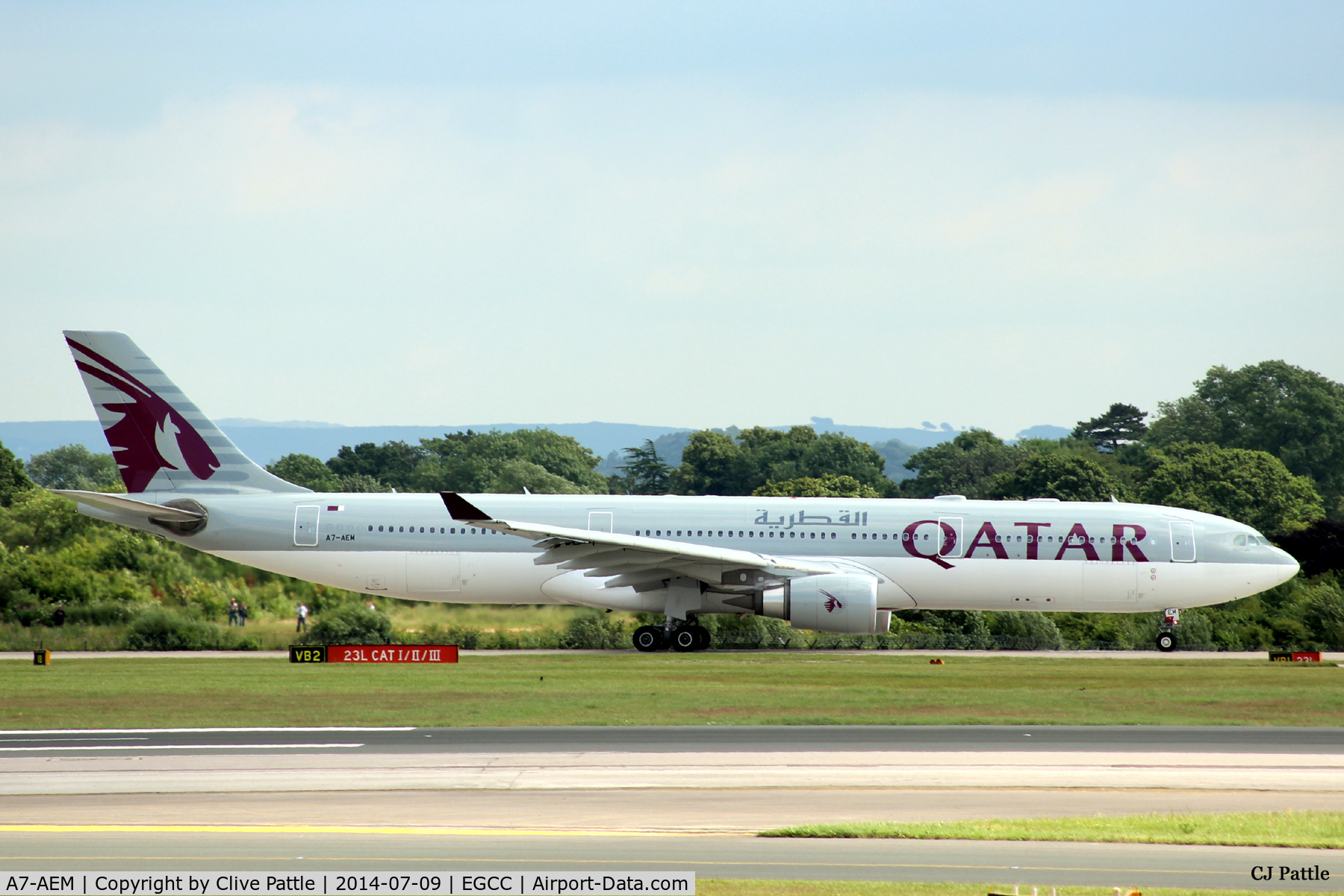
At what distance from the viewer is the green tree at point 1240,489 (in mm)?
74312

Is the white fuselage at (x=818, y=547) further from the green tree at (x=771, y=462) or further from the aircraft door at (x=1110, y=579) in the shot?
the green tree at (x=771, y=462)

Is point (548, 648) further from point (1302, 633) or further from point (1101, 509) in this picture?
point (1302, 633)

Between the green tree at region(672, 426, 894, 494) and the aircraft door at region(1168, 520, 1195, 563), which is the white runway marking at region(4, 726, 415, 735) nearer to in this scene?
the aircraft door at region(1168, 520, 1195, 563)

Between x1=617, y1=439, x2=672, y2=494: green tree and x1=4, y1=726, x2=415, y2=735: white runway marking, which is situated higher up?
x1=617, y1=439, x2=672, y2=494: green tree

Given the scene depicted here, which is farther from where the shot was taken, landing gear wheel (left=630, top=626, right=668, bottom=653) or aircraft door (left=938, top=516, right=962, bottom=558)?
landing gear wheel (left=630, top=626, right=668, bottom=653)

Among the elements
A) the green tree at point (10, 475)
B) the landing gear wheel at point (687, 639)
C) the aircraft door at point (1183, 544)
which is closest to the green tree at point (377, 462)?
the green tree at point (10, 475)

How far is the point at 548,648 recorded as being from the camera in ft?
106

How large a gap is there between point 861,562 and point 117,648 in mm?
17858

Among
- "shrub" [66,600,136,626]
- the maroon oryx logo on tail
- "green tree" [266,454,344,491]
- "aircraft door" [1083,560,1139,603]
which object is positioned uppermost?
"green tree" [266,454,344,491]

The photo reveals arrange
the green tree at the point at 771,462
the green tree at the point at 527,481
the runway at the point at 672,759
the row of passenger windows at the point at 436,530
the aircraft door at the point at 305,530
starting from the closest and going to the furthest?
the runway at the point at 672,759, the row of passenger windows at the point at 436,530, the aircraft door at the point at 305,530, the green tree at the point at 527,481, the green tree at the point at 771,462

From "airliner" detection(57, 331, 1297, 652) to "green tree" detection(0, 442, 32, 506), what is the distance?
58.4m

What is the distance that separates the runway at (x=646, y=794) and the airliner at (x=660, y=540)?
1141 cm

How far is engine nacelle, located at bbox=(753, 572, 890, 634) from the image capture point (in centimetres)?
2830
